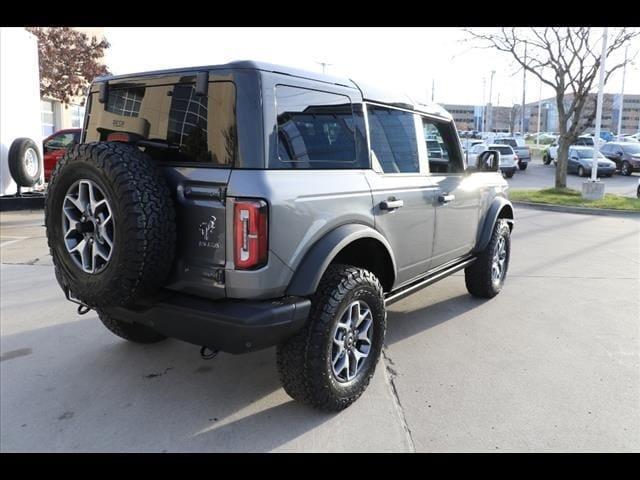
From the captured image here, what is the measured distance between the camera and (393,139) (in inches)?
147

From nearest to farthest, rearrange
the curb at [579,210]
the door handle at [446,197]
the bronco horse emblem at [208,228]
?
the bronco horse emblem at [208,228] → the door handle at [446,197] → the curb at [579,210]

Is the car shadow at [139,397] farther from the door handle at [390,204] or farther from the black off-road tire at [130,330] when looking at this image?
the door handle at [390,204]

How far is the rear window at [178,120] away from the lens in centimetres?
266

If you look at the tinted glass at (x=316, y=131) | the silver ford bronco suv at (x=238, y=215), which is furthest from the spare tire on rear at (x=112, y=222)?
the tinted glass at (x=316, y=131)

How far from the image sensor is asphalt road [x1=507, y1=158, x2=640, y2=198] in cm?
1934

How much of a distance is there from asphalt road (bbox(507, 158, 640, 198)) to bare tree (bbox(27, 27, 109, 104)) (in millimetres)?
18258

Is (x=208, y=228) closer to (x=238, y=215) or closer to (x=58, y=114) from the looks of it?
(x=238, y=215)

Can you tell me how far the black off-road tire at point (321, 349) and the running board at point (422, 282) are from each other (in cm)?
66

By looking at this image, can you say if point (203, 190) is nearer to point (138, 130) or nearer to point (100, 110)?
point (138, 130)

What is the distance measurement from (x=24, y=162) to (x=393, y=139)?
34.8ft

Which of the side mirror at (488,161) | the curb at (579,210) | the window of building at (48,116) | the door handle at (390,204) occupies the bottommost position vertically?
the curb at (579,210)

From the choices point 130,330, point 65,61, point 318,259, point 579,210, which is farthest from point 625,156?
point 130,330

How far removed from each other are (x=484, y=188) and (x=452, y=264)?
943 millimetres

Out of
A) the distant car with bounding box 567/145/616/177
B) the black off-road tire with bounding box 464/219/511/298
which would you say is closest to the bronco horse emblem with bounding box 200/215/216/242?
the black off-road tire with bounding box 464/219/511/298
